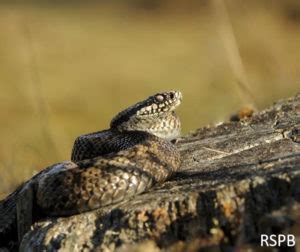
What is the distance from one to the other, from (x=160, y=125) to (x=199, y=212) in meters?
3.10

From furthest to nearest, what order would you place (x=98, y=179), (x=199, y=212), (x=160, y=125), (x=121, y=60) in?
(x=121, y=60) → (x=160, y=125) → (x=98, y=179) → (x=199, y=212)

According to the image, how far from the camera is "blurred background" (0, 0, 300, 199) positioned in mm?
14125

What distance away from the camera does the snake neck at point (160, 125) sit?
25.4 ft

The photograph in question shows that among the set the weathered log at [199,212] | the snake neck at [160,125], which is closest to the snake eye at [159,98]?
the snake neck at [160,125]

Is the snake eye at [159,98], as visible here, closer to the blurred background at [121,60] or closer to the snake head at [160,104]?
the snake head at [160,104]

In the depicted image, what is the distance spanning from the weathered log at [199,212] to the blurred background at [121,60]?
3765mm

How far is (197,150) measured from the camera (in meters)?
6.77

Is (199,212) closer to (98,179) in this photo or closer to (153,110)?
(98,179)

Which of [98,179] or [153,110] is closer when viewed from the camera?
[98,179]

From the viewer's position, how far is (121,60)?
37.4 metres

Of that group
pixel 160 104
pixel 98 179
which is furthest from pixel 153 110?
pixel 98 179

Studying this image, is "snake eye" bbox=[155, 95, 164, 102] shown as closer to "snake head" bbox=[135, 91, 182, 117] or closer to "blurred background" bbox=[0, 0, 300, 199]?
"snake head" bbox=[135, 91, 182, 117]

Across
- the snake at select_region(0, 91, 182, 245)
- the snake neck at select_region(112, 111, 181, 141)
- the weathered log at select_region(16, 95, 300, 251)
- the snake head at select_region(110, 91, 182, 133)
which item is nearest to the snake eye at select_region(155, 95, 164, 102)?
the snake head at select_region(110, 91, 182, 133)

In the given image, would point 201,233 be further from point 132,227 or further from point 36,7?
point 36,7
